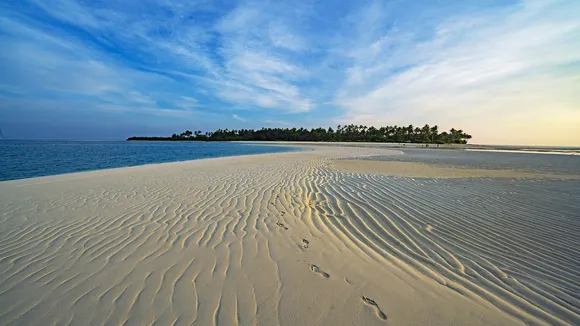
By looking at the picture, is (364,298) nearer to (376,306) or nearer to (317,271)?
(376,306)

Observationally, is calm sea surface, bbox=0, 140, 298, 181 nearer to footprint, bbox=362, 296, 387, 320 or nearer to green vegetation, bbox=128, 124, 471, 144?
footprint, bbox=362, 296, 387, 320

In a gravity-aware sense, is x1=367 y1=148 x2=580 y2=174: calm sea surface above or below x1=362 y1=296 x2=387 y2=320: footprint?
below

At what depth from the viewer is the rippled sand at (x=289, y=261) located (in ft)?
8.02

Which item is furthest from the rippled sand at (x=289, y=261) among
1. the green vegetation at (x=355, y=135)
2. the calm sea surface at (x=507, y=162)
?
the green vegetation at (x=355, y=135)

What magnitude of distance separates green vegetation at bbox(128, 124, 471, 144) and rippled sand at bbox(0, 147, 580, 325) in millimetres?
98886

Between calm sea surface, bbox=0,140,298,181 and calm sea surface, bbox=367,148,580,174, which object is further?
calm sea surface, bbox=0,140,298,181

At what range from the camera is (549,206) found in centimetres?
634

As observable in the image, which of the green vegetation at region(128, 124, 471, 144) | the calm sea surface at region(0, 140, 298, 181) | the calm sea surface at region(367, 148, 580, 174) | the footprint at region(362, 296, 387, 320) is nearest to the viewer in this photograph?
the footprint at region(362, 296, 387, 320)

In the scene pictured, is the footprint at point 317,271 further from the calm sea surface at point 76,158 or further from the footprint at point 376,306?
the calm sea surface at point 76,158

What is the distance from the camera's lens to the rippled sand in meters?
2.45

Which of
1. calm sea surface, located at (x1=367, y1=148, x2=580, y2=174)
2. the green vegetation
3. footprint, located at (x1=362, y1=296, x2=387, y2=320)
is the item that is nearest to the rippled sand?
footprint, located at (x1=362, y1=296, x2=387, y2=320)

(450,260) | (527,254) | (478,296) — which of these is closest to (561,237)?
(527,254)

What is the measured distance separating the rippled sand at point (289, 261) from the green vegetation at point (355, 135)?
98.9m

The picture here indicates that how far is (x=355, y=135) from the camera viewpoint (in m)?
114
